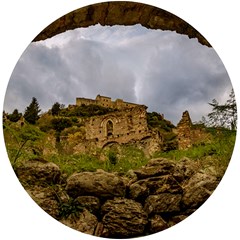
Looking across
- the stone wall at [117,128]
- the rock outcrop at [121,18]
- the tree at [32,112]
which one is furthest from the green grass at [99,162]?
the rock outcrop at [121,18]

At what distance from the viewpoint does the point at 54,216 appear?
5.12 metres

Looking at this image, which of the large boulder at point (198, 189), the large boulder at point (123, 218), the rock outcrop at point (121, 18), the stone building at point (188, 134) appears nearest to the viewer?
the large boulder at point (123, 218)

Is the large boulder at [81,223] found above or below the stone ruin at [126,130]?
below

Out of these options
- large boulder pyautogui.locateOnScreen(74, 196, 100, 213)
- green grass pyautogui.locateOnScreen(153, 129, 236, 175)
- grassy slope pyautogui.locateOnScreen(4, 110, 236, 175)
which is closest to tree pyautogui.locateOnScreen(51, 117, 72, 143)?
grassy slope pyautogui.locateOnScreen(4, 110, 236, 175)

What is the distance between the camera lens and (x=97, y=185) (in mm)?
5230

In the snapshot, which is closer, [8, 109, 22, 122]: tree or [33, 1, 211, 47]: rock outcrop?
[8, 109, 22, 122]: tree

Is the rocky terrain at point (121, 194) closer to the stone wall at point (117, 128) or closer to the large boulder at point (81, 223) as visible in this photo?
the large boulder at point (81, 223)

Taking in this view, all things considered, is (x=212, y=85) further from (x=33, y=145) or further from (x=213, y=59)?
(x=33, y=145)

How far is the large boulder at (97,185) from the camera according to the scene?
5211mm

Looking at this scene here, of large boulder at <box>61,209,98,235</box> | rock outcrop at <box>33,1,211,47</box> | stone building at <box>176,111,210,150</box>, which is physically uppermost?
rock outcrop at <box>33,1,211,47</box>

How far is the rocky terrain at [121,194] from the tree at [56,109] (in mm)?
476

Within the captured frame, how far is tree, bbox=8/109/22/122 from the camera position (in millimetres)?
5234

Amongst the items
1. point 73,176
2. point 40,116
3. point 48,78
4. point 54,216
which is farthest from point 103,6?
point 54,216

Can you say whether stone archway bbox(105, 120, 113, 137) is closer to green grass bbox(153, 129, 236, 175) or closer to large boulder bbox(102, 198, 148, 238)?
green grass bbox(153, 129, 236, 175)
